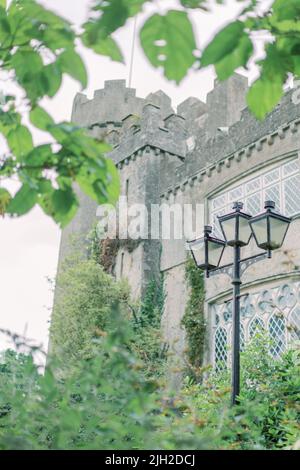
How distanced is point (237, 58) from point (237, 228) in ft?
19.1

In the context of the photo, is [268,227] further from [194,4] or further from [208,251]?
[194,4]

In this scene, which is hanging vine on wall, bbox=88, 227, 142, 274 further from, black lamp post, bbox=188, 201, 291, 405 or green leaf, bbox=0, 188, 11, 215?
green leaf, bbox=0, 188, 11, 215

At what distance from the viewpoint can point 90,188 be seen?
2.13m

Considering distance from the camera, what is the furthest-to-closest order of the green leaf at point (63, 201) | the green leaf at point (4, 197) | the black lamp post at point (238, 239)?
the black lamp post at point (238, 239) < the green leaf at point (4, 197) < the green leaf at point (63, 201)

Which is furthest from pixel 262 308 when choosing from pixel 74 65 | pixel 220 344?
pixel 74 65

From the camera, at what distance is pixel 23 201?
1.99 m

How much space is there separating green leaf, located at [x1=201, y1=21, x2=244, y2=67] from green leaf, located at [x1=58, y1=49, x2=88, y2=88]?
0.39m

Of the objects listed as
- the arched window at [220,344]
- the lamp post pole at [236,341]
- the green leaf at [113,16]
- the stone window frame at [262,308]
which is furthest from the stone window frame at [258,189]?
the green leaf at [113,16]

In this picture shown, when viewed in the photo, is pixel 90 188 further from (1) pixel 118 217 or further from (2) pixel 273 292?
(1) pixel 118 217

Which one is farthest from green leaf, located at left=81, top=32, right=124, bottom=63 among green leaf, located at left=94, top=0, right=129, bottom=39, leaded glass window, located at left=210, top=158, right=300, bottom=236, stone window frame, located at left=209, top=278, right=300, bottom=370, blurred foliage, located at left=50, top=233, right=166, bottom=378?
blurred foliage, located at left=50, top=233, right=166, bottom=378

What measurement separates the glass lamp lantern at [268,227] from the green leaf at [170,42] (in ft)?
18.4

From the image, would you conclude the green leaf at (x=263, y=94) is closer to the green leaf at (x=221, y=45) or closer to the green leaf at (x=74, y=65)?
the green leaf at (x=221, y=45)

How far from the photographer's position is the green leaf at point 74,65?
186cm
